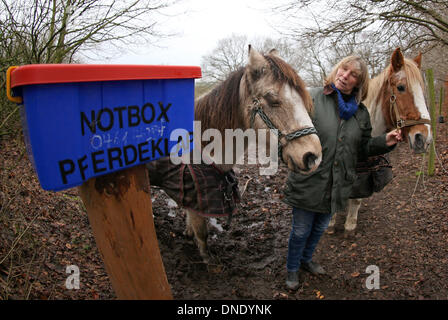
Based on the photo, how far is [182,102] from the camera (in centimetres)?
141

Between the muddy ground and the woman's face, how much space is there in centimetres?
159

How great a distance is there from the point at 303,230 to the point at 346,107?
3.72 feet

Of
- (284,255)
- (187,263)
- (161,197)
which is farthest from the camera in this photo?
(161,197)

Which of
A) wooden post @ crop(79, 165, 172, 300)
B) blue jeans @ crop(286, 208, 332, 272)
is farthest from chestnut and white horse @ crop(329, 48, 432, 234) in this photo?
wooden post @ crop(79, 165, 172, 300)

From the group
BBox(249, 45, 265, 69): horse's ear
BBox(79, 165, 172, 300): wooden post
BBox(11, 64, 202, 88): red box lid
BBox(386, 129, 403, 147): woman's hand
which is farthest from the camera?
BBox(386, 129, 403, 147): woman's hand

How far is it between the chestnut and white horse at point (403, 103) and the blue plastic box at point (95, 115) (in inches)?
96.9

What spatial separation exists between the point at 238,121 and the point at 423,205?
12.6ft

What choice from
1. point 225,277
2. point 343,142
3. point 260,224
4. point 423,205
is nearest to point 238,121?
point 343,142

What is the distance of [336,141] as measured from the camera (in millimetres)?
2328

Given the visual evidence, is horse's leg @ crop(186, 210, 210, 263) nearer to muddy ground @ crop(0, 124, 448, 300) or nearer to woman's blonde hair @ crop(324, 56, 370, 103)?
muddy ground @ crop(0, 124, 448, 300)

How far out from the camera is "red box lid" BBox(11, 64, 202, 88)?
0.91m
